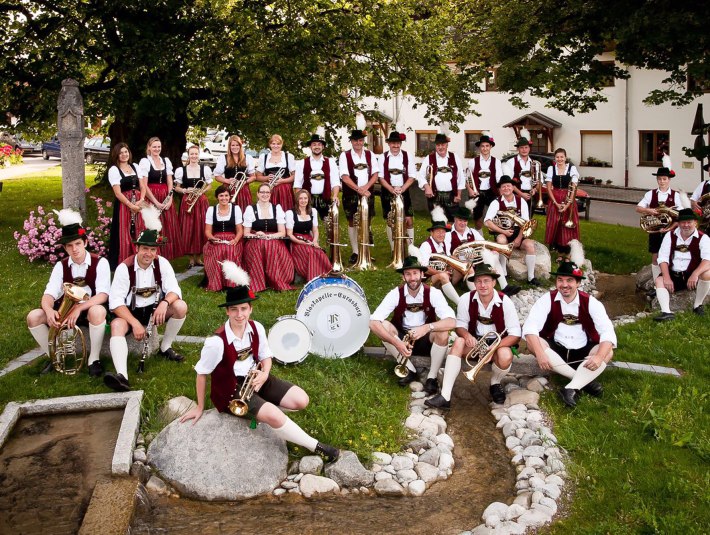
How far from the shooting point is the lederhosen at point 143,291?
8188mm

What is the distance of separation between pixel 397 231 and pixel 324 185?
53.5 inches

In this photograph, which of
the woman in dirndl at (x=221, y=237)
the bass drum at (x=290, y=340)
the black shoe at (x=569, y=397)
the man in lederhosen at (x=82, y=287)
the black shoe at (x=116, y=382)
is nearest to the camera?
the black shoe at (x=116, y=382)

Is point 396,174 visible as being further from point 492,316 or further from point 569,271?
point 569,271

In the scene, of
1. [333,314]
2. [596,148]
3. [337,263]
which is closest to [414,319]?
[333,314]

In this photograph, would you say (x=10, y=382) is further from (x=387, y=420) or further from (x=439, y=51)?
(x=439, y=51)

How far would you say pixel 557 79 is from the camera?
14.0 meters

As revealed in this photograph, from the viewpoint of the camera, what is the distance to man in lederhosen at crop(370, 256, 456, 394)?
819 cm

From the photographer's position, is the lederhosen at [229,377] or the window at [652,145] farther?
the window at [652,145]

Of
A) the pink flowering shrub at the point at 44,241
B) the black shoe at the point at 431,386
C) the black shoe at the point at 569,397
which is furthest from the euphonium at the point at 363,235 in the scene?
the black shoe at the point at 569,397

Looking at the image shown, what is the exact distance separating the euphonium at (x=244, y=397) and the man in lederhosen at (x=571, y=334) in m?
2.92

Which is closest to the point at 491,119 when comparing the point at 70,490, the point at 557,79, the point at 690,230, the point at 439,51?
the point at 439,51

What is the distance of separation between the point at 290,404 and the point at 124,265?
245 cm

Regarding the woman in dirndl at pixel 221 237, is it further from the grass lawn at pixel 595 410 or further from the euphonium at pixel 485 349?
the euphonium at pixel 485 349

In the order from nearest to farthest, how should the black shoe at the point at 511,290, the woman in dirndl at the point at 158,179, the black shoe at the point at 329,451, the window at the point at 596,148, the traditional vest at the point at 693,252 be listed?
1. the black shoe at the point at 329,451
2. the traditional vest at the point at 693,252
3. the black shoe at the point at 511,290
4. the woman in dirndl at the point at 158,179
5. the window at the point at 596,148
